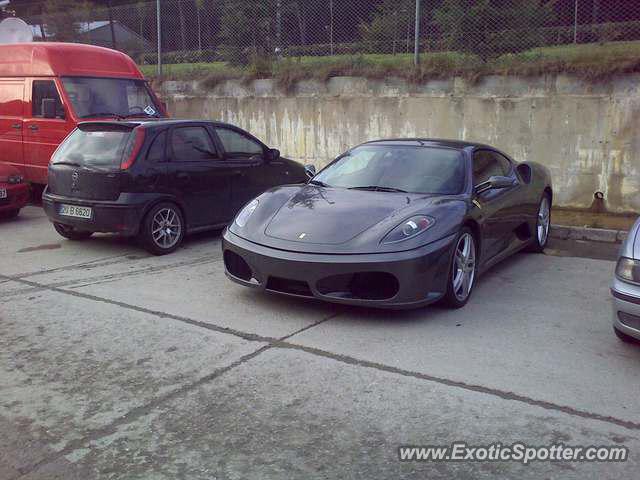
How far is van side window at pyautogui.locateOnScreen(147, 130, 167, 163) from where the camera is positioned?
7.51 meters

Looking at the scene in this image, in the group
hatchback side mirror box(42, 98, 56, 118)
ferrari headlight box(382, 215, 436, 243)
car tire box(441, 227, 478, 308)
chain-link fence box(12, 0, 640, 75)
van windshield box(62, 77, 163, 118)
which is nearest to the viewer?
ferrari headlight box(382, 215, 436, 243)

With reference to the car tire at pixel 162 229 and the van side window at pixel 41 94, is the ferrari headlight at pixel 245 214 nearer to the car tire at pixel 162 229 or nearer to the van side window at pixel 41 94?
the car tire at pixel 162 229

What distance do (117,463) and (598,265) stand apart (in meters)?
5.72

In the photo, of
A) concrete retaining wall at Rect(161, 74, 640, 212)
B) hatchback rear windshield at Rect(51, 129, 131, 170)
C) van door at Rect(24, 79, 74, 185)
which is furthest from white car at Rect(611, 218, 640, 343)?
van door at Rect(24, 79, 74, 185)

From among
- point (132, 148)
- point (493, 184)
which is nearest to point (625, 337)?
point (493, 184)

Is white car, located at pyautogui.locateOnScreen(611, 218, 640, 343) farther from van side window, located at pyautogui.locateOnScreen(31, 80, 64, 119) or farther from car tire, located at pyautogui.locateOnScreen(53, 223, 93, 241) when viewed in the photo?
van side window, located at pyautogui.locateOnScreen(31, 80, 64, 119)

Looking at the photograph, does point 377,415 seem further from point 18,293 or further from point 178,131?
point 178,131

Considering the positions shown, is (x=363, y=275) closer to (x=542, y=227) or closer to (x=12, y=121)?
(x=542, y=227)

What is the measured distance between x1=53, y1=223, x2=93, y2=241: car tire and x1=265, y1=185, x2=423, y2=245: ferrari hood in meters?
3.44

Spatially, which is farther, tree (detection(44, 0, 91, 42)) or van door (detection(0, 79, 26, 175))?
tree (detection(44, 0, 91, 42))

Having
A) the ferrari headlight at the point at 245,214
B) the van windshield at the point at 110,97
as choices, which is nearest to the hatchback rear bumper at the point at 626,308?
the ferrari headlight at the point at 245,214

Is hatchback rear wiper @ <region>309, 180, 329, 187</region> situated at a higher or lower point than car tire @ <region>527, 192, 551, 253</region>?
higher

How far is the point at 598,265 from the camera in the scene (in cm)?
722

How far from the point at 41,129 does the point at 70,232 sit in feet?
11.2
